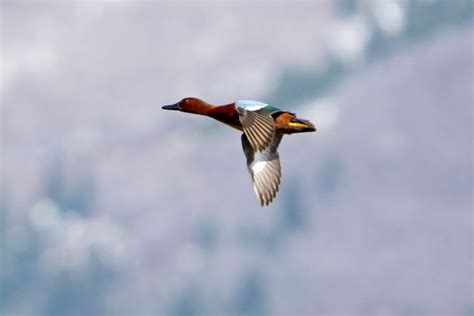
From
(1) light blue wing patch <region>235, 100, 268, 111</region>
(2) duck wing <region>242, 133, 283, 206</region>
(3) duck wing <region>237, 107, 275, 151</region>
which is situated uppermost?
(1) light blue wing patch <region>235, 100, 268, 111</region>

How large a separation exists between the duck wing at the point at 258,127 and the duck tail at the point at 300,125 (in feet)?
5.00

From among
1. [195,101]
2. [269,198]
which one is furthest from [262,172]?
[195,101]

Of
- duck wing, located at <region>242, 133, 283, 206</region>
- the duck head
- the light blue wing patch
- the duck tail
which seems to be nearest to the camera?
the light blue wing patch

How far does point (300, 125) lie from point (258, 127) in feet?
8.21

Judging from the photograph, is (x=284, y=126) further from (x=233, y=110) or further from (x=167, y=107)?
(x=167, y=107)

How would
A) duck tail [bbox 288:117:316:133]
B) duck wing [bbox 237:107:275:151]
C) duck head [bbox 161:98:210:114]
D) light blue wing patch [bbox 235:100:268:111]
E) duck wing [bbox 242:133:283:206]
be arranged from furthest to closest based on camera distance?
duck head [bbox 161:98:210:114] → duck wing [bbox 242:133:283:206] → duck tail [bbox 288:117:316:133] → light blue wing patch [bbox 235:100:268:111] → duck wing [bbox 237:107:275:151]

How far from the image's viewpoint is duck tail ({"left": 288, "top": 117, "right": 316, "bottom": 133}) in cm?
3369

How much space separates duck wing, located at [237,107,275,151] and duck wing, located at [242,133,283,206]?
124cm

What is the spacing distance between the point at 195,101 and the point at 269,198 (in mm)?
4583

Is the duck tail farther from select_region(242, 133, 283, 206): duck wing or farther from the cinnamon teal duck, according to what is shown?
select_region(242, 133, 283, 206): duck wing

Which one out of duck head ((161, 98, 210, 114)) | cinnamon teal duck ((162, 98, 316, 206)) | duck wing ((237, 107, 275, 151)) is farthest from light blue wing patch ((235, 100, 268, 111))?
duck head ((161, 98, 210, 114))

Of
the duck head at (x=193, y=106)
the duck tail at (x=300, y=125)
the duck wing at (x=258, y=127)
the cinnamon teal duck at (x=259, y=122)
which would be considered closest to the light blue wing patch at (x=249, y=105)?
the cinnamon teal duck at (x=259, y=122)

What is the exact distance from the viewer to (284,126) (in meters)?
34.1

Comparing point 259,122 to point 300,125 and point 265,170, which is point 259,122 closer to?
point 300,125
